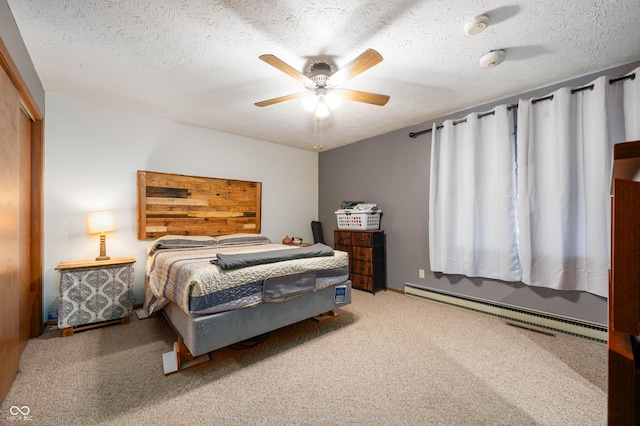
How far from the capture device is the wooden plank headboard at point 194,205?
10.7 ft

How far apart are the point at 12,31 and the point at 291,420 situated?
114 inches

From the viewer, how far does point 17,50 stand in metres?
1.80

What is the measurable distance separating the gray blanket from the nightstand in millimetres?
1295

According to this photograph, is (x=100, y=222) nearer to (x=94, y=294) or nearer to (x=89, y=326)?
(x=94, y=294)

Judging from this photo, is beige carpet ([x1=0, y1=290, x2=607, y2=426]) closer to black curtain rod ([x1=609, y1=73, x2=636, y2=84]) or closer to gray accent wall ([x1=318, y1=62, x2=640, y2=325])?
gray accent wall ([x1=318, y1=62, x2=640, y2=325])

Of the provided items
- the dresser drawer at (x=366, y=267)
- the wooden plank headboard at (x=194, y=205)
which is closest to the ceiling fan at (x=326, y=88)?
the wooden plank headboard at (x=194, y=205)

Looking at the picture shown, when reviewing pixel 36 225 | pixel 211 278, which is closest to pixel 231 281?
pixel 211 278

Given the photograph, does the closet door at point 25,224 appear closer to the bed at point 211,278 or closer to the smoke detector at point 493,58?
the bed at point 211,278

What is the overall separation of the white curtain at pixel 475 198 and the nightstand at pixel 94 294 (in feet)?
11.3

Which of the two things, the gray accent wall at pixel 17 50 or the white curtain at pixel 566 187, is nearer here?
the gray accent wall at pixel 17 50

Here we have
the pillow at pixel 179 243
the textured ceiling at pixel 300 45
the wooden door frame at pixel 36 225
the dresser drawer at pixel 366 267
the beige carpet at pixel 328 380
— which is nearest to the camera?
the beige carpet at pixel 328 380

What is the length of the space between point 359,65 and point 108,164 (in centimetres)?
301

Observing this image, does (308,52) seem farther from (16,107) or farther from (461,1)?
(16,107)

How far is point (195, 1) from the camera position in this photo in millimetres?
1576
